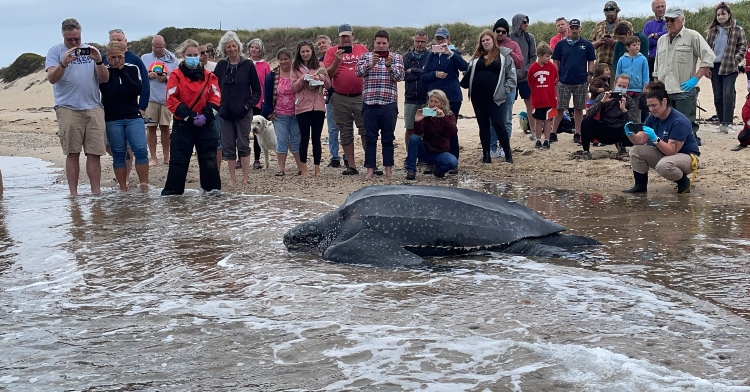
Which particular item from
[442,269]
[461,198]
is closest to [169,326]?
[442,269]

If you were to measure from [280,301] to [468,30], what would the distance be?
676 inches

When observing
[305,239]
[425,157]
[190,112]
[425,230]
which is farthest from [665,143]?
[190,112]

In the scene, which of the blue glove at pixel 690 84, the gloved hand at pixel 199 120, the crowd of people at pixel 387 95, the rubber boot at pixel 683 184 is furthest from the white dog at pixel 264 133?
the blue glove at pixel 690 84

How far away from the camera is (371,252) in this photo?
13.8 feet

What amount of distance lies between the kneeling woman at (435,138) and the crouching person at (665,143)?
1.92m

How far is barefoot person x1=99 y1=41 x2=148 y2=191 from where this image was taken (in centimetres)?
671

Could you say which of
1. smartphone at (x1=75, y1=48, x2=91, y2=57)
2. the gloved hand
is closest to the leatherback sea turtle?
the gloved hand

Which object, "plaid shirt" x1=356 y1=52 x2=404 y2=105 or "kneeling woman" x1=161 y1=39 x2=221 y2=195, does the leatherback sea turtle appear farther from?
"plaid shirt" x1=356 y1=52 x2=404 y2=105

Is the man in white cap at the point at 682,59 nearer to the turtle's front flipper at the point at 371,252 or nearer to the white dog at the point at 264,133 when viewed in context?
the white dog at the point at 264,133

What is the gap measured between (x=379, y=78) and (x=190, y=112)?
1956mm

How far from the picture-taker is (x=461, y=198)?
4.54 metres

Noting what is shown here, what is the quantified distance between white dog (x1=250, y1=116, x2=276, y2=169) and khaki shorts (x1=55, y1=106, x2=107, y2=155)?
1921 mm

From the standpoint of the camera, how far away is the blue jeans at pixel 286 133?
7910mm

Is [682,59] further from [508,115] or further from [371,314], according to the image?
[371,314]
